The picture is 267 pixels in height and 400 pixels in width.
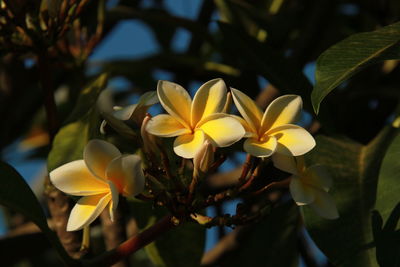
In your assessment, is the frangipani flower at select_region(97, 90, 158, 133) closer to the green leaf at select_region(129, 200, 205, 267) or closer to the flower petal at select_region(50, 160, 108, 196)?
the flower petal at select_region(50, 160, 108, 196)

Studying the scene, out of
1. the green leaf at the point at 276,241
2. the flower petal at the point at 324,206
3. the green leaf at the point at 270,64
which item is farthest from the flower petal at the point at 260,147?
the green leaf at the point at 276,241

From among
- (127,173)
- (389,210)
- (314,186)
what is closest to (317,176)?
(314,186)

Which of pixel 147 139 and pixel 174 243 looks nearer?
pixel 147 139

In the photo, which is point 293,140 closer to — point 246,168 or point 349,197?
point 246,168

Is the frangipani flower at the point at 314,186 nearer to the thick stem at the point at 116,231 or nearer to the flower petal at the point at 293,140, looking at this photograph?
the flower petal at the point at 293,140

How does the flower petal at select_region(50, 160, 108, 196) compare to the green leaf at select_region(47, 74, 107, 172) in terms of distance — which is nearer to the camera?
the flower petal at select_region(50, 160, 108, 196)

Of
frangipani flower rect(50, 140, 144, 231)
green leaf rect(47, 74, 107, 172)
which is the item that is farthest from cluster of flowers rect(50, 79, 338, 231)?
green leaf rect(47, 74, 107, 172)

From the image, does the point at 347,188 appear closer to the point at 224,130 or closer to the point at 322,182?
the point at 322,182
